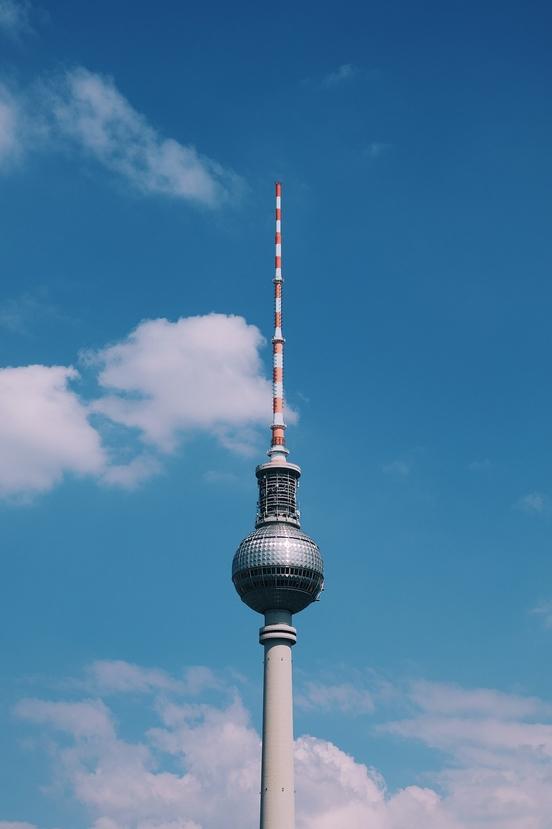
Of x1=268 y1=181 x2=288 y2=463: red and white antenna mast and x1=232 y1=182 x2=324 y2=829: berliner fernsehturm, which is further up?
x1=268 y1=181 x2=288 y2=463: red and white antenna mast

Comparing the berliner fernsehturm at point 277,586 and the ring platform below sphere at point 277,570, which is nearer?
the berliner fernsehturm at point 277,586

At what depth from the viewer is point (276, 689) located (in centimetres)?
16775

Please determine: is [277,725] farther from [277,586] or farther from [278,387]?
[278,387]

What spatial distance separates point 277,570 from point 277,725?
25470 mm

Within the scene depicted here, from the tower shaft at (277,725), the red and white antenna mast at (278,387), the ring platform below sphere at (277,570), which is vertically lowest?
the tower shaft at (277,725)

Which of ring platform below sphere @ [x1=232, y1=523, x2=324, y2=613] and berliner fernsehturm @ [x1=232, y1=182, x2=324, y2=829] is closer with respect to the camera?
berliner fernsehturm @ [x1=232, y1=182, x2=324, y2=829]

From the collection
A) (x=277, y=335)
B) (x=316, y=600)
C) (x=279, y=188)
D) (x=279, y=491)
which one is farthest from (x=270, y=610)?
(x=279, y=188)

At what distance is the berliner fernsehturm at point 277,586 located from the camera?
16038 cm

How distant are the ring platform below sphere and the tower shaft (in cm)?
309

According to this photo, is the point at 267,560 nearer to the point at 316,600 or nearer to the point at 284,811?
the point at 316,600

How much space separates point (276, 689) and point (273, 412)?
53.1 m

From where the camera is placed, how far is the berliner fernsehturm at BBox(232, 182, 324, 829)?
6314 inches

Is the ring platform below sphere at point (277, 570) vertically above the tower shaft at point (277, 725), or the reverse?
the ring platform below sphere at point (277, 570)

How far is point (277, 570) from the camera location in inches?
6845
